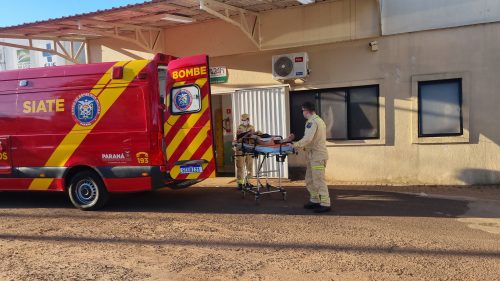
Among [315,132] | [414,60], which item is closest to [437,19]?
[414,60]

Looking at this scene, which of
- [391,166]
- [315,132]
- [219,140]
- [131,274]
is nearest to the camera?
[131,274]

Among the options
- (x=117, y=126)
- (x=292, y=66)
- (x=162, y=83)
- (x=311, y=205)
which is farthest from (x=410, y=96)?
(x=117, y=126)

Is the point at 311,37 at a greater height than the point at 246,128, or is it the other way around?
the point at 311,37

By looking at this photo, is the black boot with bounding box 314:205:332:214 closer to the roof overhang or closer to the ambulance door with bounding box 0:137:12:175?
the roof overhang

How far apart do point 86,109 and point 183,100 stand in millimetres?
1691

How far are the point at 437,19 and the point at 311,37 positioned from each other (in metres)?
2.59

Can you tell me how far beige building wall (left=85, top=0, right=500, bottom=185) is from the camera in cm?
869

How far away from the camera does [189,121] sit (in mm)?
7195

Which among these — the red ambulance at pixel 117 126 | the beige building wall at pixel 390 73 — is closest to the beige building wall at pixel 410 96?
the beige building wall at pixel 390 73

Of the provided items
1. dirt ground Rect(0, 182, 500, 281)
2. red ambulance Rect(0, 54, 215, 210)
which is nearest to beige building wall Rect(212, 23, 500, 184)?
dirt ground Rect(0, 182, 500, 281)

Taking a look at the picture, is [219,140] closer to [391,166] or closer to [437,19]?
[391,166]

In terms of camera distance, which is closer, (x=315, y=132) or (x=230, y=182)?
(x=315, y=132)

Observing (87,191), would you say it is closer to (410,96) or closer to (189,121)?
(189,121)

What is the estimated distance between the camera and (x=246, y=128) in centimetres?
880
